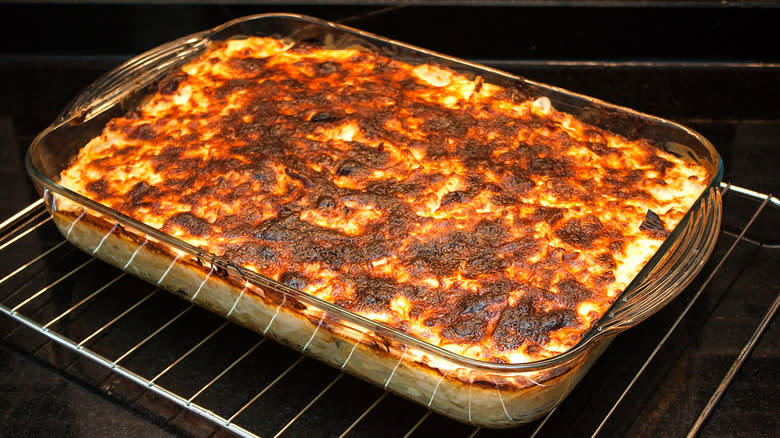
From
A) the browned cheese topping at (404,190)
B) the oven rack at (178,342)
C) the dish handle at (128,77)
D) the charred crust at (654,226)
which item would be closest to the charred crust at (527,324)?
the browned cheese topping at (404,190)

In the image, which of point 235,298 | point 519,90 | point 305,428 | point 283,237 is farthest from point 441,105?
point 305,428

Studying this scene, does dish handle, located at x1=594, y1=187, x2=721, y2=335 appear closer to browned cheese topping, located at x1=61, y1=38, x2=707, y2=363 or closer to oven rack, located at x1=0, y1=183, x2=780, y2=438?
browned cheese topping, located at x1=61, y1=38, x2=707, y2=363

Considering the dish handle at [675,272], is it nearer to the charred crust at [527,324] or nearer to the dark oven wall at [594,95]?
the charred crust at [527,324]

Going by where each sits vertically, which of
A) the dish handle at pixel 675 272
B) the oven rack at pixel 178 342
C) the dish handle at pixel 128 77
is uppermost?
the dish handle at pixel 128 77

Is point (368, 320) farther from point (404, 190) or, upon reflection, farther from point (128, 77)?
point (128, 77)

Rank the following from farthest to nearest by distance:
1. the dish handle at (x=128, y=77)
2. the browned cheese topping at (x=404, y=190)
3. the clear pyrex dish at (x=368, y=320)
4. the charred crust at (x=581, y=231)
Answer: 1. the dish handle at (x=128, y=77)
2. the charred crust at (x=581, y=231)
3. the browned cheese topping at (x=404, y=190)
4. the clear pyrex dish at (x=368, y=320)

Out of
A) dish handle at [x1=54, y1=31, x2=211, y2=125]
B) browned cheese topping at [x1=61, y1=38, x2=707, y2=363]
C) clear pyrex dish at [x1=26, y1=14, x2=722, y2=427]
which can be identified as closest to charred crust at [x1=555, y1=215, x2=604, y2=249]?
browned cheese topping at [x1=61, y1=38, x2=707, y2=363]

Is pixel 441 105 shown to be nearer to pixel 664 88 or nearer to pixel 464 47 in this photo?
pixel 464 47
